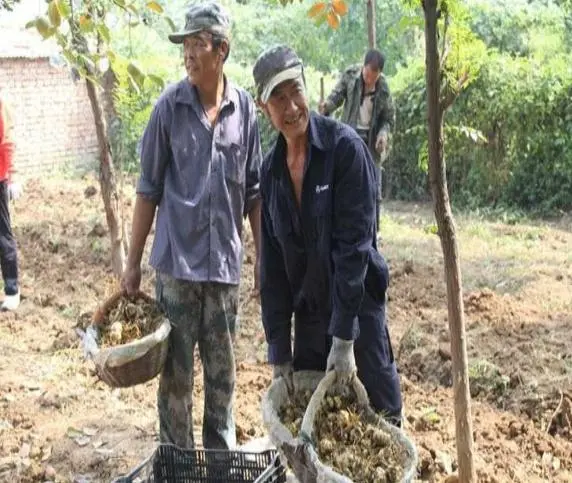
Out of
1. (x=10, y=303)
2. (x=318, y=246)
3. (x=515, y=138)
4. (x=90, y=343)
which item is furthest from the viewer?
(x=515, y=138)

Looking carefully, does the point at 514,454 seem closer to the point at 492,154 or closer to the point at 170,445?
the point at 170,445

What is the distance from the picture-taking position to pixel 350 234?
298 centimetres

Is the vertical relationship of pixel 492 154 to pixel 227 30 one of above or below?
below

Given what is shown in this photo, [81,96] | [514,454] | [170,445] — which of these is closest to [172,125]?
[170,445]

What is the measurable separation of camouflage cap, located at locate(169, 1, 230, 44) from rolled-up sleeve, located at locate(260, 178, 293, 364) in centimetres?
86

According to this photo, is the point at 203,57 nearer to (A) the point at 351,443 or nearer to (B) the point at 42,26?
(B) the point at 42,26

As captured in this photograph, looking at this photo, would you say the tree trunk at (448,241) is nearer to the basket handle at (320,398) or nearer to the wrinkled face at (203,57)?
the basket handle at (320,398)

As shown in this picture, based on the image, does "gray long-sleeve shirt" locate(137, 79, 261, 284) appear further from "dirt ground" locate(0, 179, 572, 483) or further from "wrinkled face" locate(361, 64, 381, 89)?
"wrinkled face" locate(361, 64, 381, 89)

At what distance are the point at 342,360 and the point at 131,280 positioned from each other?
1.32 metres

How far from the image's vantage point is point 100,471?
4.39 meters

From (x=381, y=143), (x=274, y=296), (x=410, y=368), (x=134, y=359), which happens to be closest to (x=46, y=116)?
(x=381, y=143)

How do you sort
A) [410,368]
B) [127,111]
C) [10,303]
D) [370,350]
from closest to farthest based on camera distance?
[370,350] < [410,368] < [10,303] < [127,111]

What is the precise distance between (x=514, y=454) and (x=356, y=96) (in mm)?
4739

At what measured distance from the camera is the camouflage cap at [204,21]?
11.8ft
